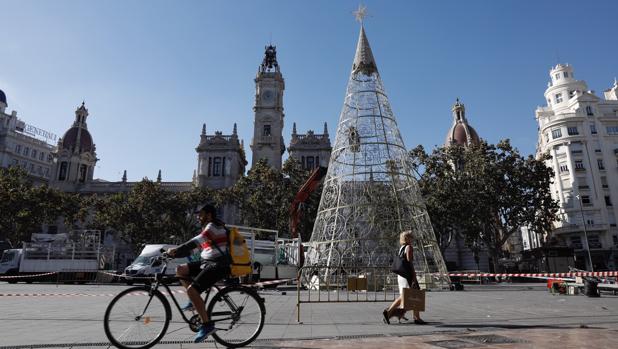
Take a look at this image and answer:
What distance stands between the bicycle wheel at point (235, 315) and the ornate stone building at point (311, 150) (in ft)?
162

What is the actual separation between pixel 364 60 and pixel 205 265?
1743cm

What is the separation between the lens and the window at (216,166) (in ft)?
186

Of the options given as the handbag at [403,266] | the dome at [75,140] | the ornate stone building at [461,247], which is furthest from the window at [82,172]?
the handbag at [403,266]

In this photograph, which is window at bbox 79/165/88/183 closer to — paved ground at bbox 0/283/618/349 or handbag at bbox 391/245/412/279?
paved ground at bbox 0/283/618/349

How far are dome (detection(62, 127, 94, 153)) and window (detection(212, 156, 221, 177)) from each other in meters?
24.8

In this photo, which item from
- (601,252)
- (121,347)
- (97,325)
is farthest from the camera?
(601,252)

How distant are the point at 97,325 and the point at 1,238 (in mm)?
45195

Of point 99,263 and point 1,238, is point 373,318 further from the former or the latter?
point 1,238

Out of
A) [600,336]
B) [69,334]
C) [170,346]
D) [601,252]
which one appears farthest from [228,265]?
[601,252]

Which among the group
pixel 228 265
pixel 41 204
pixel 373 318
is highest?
pixel 41 204

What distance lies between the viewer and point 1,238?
4231 centimetres

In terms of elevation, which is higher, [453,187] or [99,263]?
[453,187]

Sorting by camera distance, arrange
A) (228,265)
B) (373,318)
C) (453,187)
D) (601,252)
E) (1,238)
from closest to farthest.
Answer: (228,265), (373,318), (453,187), (1,238), (601,252)

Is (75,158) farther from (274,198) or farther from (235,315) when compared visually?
(235,315)
